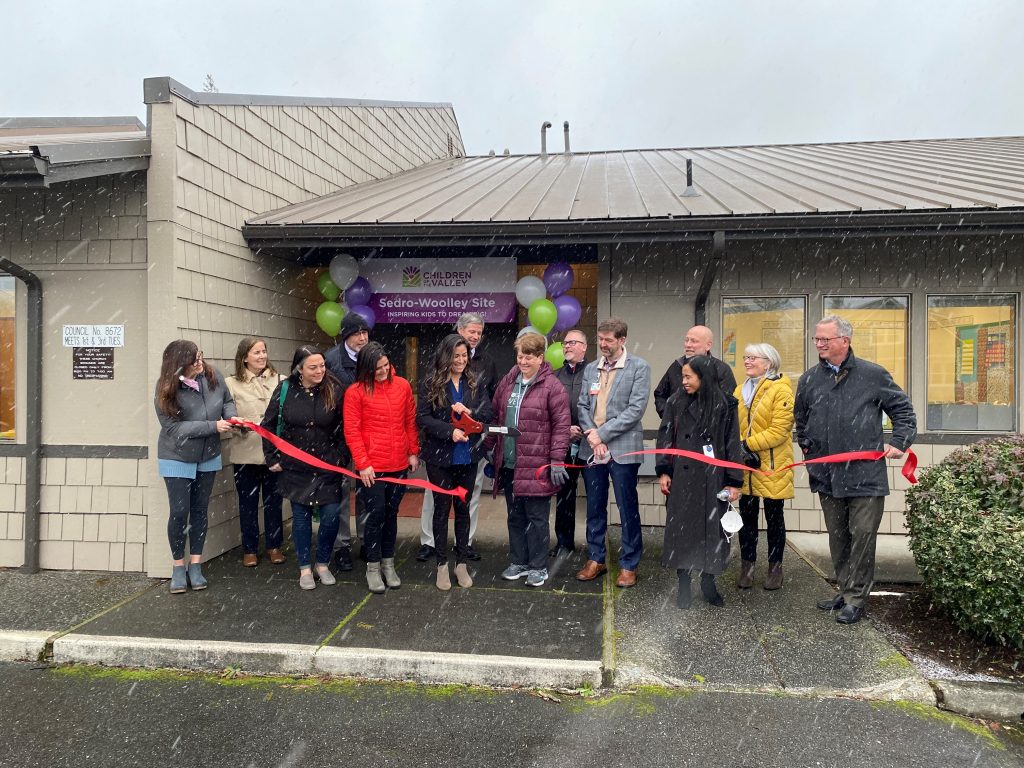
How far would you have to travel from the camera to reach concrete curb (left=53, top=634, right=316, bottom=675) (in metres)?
4.14

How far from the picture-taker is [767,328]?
23.4ft

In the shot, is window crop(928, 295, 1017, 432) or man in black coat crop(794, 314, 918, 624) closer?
man in black coat crop(794, 314, 918, 624)

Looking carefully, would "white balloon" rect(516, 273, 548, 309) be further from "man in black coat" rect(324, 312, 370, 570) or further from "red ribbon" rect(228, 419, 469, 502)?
"red ribbon" rect(228, 419, 469, 502)

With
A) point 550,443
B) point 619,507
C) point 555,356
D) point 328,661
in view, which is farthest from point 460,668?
point 555,356

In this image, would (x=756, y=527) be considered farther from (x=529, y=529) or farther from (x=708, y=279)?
(x=708, y=279)

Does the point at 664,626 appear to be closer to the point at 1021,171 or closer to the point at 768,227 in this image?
the point at 768,227

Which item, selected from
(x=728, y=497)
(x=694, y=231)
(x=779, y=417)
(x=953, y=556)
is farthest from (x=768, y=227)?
(x=953, y=556)

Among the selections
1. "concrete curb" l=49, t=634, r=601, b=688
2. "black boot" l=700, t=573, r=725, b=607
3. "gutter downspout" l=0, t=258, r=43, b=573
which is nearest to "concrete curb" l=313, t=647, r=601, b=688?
"concrete curb" l=49, t=634, r=601, b=688

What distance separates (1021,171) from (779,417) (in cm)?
571

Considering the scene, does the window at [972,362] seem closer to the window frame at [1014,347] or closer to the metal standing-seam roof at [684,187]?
the window frame at [1014,347]

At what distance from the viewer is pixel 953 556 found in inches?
167

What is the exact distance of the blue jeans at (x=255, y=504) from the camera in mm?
5906

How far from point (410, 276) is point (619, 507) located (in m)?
3.60

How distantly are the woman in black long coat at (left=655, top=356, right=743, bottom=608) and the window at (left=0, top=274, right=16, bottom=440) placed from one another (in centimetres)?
563
